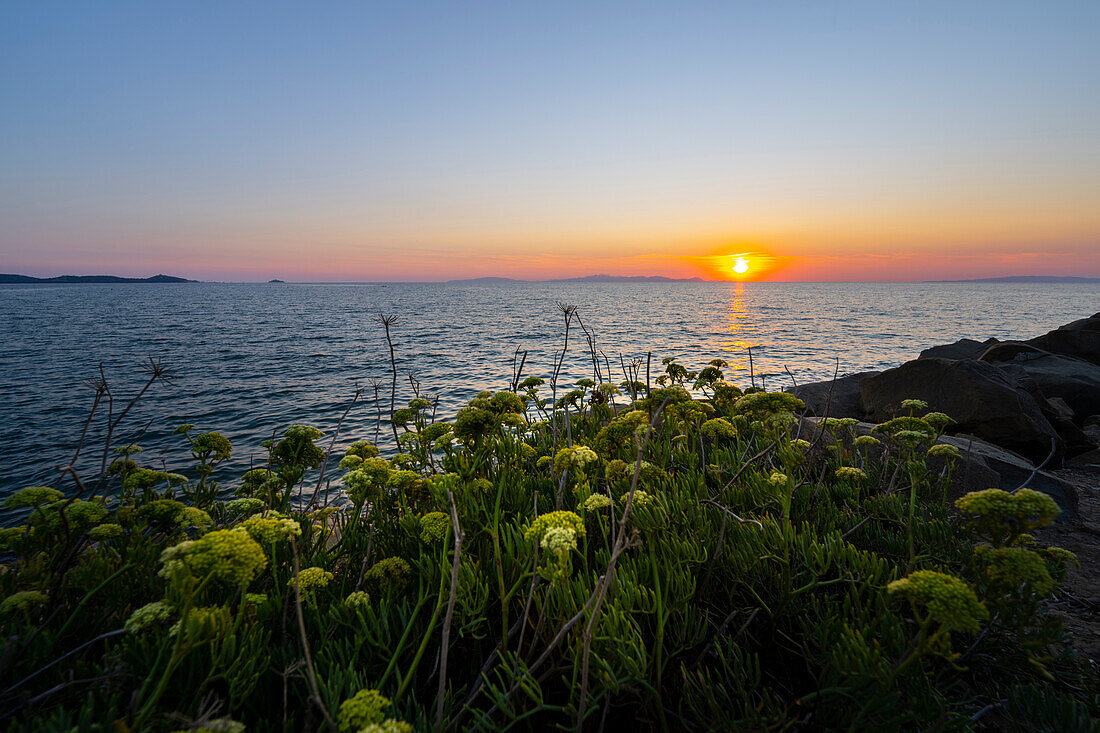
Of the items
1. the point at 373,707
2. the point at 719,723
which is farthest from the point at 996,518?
the point at 373,707

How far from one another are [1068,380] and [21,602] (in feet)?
58.7

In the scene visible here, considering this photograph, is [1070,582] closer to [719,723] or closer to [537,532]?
[719,723]

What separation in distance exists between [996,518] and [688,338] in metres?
42.6

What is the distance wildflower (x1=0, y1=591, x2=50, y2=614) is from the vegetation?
18 mm

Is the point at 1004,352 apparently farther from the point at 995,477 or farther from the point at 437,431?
the point at 437,431

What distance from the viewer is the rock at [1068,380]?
10836mm

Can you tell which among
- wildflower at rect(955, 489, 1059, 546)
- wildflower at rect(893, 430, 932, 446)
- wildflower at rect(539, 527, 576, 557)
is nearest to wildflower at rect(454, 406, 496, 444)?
wildflower at rect(539, 527, 576, 557)

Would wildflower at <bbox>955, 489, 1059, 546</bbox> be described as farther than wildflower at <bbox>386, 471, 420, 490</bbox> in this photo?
No

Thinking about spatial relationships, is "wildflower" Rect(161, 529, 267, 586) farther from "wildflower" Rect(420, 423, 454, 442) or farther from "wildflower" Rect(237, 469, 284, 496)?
"wildflower" Rect(237, 469, 284, 496)

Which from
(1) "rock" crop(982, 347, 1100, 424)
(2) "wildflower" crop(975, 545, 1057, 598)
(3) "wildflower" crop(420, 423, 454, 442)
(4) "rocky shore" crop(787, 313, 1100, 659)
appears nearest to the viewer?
(2) "wildflower" crop(975, 545, 1057, 598)

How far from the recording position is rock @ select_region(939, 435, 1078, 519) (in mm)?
4761

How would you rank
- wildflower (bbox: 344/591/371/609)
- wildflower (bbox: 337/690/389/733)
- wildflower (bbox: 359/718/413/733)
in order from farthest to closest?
wildflower (bbox: 344/591/371/609) → wildflower (bbox: 337/690/389/733) → wildflower (bbox: 359/718/413/733)

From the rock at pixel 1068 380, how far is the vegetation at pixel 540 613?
12.1m

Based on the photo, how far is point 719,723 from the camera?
6.23 ft
